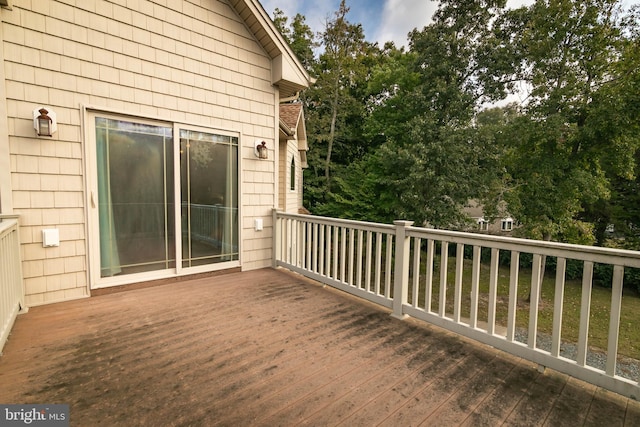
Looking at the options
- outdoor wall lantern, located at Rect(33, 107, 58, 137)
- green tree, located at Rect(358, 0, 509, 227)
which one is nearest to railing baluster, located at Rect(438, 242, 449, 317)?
→ outdoor wall lantern, located at Rect(33, 107, 58, 137)

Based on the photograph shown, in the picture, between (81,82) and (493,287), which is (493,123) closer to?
(493,287)

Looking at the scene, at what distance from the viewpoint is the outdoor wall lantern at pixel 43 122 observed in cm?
313

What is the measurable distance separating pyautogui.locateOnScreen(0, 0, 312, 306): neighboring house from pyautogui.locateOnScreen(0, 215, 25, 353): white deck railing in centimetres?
21

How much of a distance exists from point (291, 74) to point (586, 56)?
28.0ft

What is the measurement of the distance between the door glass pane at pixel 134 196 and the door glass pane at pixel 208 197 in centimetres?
19

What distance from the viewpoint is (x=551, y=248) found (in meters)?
2.17

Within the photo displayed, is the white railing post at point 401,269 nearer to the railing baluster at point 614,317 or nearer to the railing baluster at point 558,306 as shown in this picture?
the railing baluster at point 558,306

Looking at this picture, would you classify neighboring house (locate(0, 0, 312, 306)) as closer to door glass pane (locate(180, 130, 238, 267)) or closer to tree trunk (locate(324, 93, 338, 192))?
door glass pane (locate(180, 130, 238, 267))

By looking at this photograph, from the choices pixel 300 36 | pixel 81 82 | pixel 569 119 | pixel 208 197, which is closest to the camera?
pixel 81 82

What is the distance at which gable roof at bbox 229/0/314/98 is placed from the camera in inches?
172

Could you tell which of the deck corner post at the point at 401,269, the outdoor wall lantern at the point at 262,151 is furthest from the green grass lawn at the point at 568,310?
the outdoor wall lantern at the point at 262,151

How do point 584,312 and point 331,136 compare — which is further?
point 331,136

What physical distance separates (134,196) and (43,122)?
44.2 inches

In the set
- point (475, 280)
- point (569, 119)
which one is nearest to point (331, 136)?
point (569, 119)
